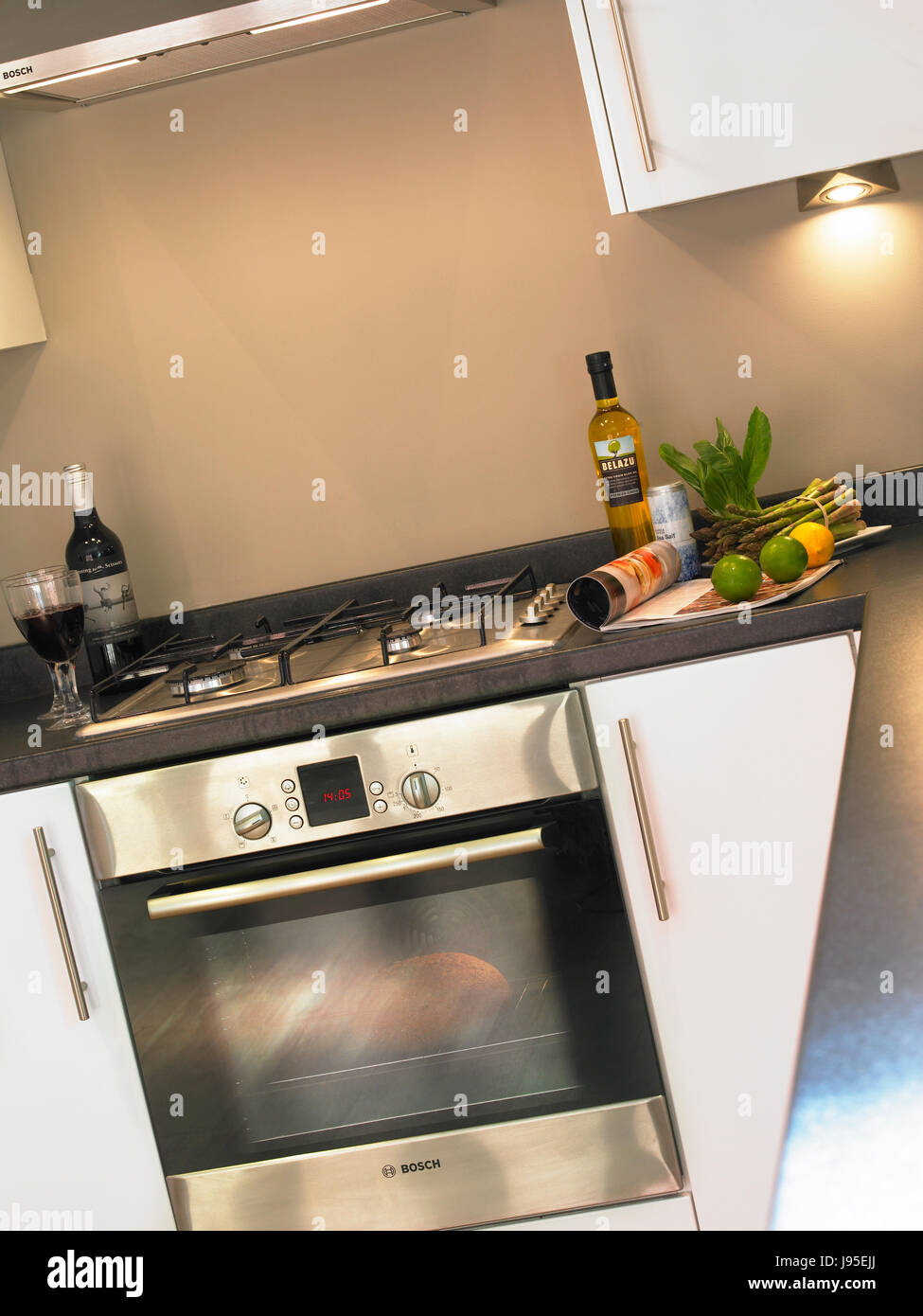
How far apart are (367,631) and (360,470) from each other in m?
0.36

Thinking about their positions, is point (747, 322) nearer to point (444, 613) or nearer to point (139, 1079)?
Answer: point (444, 613)

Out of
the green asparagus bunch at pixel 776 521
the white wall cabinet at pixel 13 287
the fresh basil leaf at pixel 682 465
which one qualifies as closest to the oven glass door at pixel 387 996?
the green asparagus bunch at pixel 776 521

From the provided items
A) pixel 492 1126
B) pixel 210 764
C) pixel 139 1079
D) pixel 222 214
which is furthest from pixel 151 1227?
pixel 222 214

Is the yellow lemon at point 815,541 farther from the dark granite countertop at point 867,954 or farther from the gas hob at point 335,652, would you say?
the gas hob at point 335,652

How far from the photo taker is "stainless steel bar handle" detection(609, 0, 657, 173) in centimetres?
152

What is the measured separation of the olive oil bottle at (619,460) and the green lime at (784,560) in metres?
0.29

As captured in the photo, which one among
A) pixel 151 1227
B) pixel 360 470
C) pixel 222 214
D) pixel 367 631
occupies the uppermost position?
pixel 222 214

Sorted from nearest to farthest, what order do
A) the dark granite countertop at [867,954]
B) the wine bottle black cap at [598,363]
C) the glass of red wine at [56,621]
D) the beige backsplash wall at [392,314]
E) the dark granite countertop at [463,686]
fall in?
1. the dark granite countertop at [867,954]
2. the dark granite countertop at [463,686]
3. the glass of red wine at [56,621]
4. the wine bottle black cap at [598,363]
5. the beige backsplash wall at [392,314]

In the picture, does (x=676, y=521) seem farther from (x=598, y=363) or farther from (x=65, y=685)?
(x=65, y=685)

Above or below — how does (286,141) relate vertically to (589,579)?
above

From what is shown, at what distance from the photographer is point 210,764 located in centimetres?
147

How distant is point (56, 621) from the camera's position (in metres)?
1.61

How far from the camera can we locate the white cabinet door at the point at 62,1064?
1512 mm
